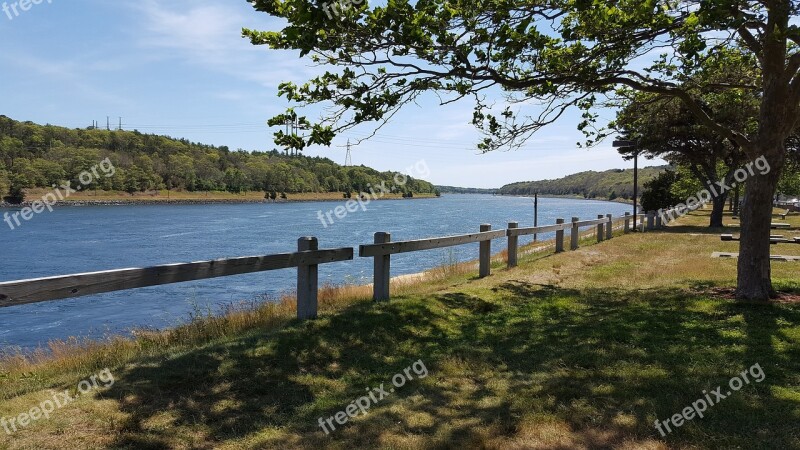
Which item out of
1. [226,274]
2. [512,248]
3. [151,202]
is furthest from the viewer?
[151,202]

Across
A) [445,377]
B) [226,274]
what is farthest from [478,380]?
[226,274]

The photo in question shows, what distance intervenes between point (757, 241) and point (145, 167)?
129279mm

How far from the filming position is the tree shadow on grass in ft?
12.8

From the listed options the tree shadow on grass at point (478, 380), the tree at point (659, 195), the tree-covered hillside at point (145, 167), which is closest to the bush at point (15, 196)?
the tree-covered hillside at point (145, 167)

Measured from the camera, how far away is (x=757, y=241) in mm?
8227

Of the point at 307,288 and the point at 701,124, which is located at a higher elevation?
the point at 701,124

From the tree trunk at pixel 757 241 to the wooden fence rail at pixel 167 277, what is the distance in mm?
5842

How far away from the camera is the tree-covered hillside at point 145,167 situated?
10188 centimetres

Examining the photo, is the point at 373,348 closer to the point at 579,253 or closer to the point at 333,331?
the point at 333,331

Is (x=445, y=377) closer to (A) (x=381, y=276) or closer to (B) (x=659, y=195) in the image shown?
(A) (x=381, y=276)

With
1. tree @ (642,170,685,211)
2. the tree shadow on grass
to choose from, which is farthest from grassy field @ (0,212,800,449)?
tree @ (642,170,685,211)

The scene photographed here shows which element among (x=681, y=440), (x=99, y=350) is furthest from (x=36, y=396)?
(x=681, y=440)

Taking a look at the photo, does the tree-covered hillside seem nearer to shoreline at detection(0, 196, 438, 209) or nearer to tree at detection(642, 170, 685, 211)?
shoreline at detection(0, 196, 438, 209)

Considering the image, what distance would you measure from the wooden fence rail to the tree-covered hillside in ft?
343
